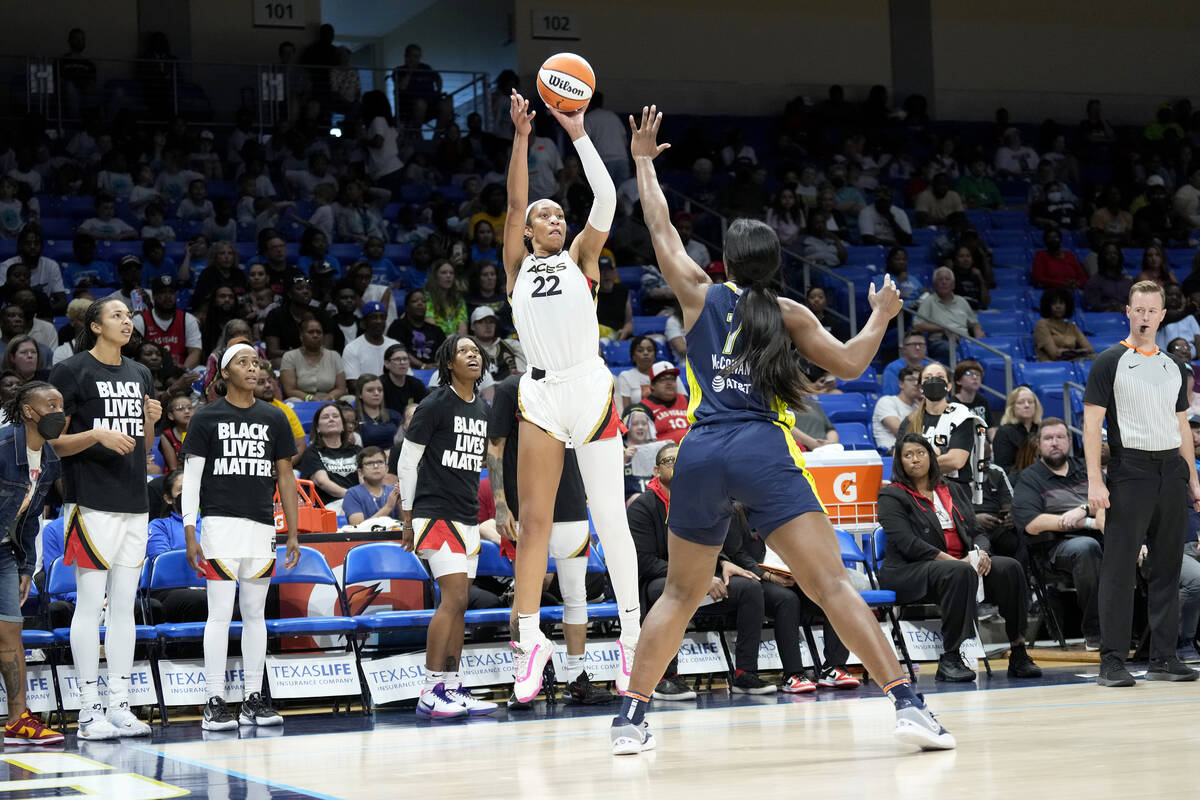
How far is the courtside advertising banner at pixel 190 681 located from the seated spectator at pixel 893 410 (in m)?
5.74

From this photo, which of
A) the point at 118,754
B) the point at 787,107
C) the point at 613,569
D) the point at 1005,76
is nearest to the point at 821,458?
the point at 613,569

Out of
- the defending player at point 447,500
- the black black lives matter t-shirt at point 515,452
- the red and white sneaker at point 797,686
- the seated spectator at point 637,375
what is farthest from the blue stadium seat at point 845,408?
the defending player at point 447,500

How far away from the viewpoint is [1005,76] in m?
20.0

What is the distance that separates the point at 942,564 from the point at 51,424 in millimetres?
4912

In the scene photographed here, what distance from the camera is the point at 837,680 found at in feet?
27.0

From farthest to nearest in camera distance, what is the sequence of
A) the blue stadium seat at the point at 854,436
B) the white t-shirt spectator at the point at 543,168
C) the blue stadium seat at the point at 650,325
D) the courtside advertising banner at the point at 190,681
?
the white t-shirt spectator at the point at 543,168 → the blue stadium seat at the point at 650,325 → the blue stadium seat at the point at 854,436 → the courtside advertising banner at the point at 190,681

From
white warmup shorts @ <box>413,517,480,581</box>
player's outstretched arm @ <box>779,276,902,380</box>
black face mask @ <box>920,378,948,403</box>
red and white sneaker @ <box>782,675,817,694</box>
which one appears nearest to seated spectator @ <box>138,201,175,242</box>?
white warmup shorts @ <box>413,517,480,581</box>

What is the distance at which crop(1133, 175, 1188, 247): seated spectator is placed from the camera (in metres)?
17.1

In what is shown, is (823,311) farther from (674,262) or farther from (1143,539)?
(674,262)

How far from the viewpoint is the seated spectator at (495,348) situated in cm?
1130

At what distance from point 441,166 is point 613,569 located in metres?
9.94

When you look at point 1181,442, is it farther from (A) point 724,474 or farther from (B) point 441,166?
(B) point 441,166

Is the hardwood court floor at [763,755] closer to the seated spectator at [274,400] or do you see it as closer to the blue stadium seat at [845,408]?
the seated spectator at [274,400]

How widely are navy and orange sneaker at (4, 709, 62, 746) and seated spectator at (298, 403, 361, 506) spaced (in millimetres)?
3306
